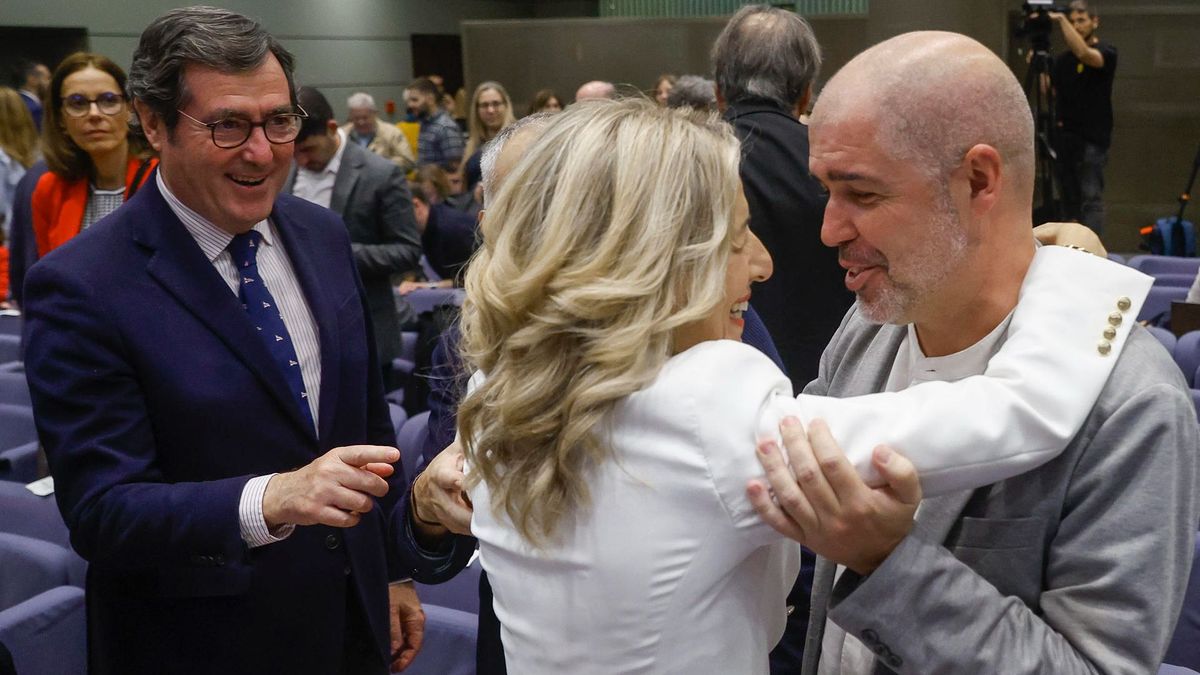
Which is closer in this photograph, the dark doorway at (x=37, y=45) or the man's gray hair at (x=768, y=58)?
the man's gray hair at (x=768, y=58)

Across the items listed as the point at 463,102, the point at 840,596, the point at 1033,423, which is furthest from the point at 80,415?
the point at 463,102

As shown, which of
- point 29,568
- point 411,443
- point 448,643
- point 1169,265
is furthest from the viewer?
point 1169,265

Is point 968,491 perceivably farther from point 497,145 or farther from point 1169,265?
point 1169,265

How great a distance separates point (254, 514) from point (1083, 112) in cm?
766

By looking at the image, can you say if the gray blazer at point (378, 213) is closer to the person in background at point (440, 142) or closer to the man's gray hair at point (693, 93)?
the man's gray hair at point (693, 93)

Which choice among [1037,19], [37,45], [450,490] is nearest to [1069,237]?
[450,490]

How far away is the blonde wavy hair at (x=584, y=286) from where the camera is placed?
1046 mm

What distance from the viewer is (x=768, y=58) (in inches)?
122

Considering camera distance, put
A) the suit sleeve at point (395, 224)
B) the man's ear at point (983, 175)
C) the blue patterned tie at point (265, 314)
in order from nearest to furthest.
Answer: the man's ear at point (983, 175)
the blue patterned tie at point (265, 314)
the suit sleeve at point (395, 224)

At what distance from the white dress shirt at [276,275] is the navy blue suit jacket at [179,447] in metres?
0.02

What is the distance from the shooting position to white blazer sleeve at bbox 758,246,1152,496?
104 cm

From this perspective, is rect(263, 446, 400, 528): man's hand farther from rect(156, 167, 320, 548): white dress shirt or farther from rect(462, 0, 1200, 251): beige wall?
rect(462, 0, 1200, 251): beige wall

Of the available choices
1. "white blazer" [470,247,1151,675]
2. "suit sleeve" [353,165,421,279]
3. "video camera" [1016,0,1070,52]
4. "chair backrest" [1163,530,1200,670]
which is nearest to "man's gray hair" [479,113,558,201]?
"white blazer" [470,247,1151,675]

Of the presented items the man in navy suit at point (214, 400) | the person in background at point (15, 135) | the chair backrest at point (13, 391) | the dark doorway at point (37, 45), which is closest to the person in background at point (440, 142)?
the person in background at point (15, 135)
